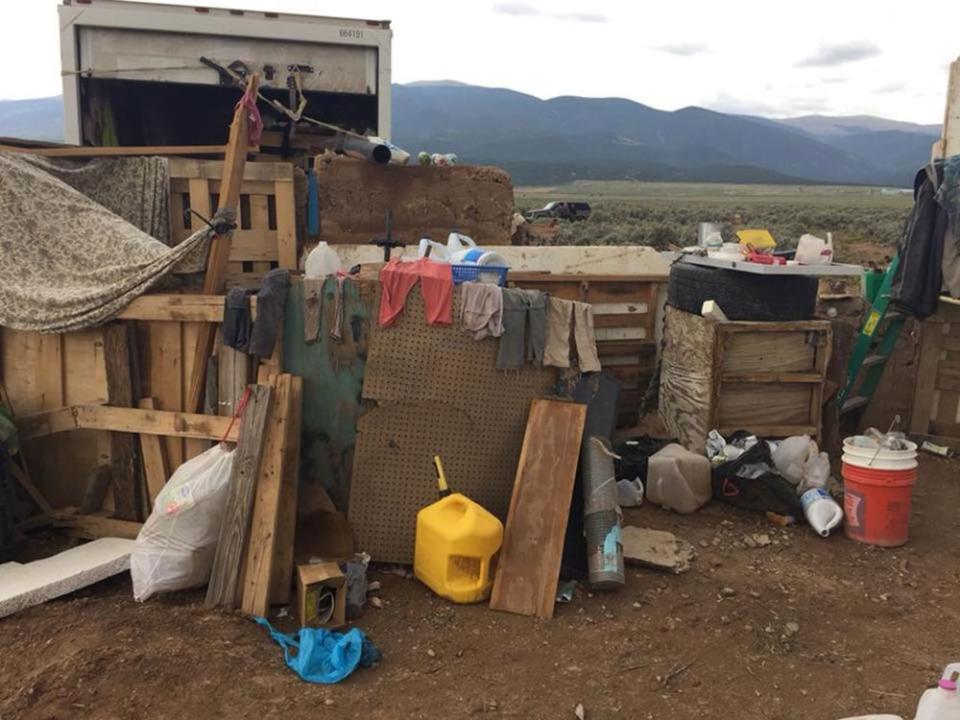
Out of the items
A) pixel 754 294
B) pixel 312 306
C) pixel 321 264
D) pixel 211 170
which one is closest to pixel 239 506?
pixel 312 306

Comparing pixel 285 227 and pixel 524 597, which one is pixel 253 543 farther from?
pixel 285 227

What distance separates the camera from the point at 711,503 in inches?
219

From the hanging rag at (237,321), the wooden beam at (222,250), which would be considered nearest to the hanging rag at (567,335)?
the hanging rag at (237,321)

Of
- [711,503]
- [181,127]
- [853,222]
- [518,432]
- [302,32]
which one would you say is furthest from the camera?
[853,222]

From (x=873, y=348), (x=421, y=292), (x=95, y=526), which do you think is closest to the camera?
(x=421, y=292)

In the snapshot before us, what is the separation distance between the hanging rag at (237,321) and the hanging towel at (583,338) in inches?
69.7

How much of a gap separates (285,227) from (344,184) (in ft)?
2.62

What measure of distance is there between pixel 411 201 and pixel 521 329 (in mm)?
2342

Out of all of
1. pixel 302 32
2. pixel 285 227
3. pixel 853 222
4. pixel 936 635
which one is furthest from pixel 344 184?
pixel 853 222

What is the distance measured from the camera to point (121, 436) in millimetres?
4832

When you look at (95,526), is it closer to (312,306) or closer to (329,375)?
(329,375)

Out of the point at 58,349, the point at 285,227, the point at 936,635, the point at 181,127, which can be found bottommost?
the point at 936,635

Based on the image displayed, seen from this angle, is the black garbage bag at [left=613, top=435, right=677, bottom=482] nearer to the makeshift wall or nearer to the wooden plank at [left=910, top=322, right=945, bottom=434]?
the makeshift wall

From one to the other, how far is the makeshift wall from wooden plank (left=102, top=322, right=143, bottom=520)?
190 cm
